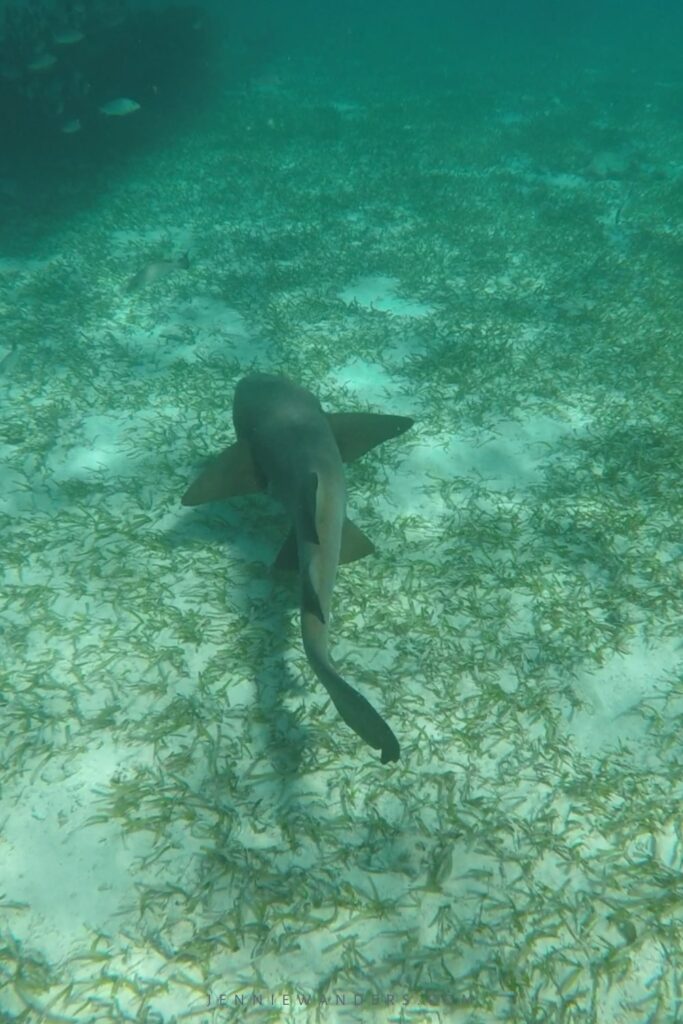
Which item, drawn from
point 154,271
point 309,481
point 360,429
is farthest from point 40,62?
point 309,481

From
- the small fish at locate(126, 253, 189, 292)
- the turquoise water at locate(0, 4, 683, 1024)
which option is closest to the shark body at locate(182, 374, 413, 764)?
the turquoise water at locate(0, 4, 683, 1024)

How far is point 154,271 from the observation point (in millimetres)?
9164

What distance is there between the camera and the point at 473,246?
419 inches

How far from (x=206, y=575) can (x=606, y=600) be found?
3.11m

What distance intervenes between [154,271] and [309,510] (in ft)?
23.0

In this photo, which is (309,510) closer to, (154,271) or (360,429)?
(360,429)

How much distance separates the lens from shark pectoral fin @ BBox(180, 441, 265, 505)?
4586 millimetres

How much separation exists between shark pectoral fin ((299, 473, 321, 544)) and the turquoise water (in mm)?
811

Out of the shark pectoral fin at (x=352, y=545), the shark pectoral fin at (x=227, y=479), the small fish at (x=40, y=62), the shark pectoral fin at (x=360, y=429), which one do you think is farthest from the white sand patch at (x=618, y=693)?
the small fish at (x=40, y=62)

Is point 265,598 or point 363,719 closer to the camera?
point 363,719

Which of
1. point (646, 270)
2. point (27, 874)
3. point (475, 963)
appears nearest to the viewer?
point (475, 963)

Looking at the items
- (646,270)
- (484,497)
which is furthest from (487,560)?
(646,270)

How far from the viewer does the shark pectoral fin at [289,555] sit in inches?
164

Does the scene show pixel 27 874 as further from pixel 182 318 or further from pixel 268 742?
pixel 182 318
